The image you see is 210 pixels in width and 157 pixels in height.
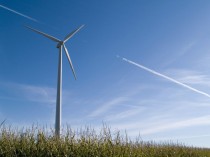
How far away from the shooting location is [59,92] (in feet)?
145

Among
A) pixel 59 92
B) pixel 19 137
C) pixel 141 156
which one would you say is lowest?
pixel 141 156

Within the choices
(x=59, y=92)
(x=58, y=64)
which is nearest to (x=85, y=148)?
(x=59, y=92)

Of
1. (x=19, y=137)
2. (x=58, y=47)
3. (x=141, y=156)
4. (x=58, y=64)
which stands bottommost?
(x=141, y=156)

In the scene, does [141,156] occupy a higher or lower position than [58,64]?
lower

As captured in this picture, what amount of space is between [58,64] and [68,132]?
19.5m

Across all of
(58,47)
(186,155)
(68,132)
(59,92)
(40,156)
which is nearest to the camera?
(40,156)

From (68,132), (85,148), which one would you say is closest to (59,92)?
(68,132)

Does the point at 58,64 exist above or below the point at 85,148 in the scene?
above

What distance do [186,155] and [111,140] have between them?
16915mm

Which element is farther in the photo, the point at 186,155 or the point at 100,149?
the point at 186,155

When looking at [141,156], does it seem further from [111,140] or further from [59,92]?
[59,92]

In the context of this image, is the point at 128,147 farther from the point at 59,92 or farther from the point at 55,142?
the point at 59,92

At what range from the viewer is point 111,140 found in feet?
90.6

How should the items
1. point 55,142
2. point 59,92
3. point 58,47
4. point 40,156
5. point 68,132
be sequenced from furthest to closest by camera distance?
point 58,47 < point 59,92 < point 68,132 < point 55,142 < point 40,156
